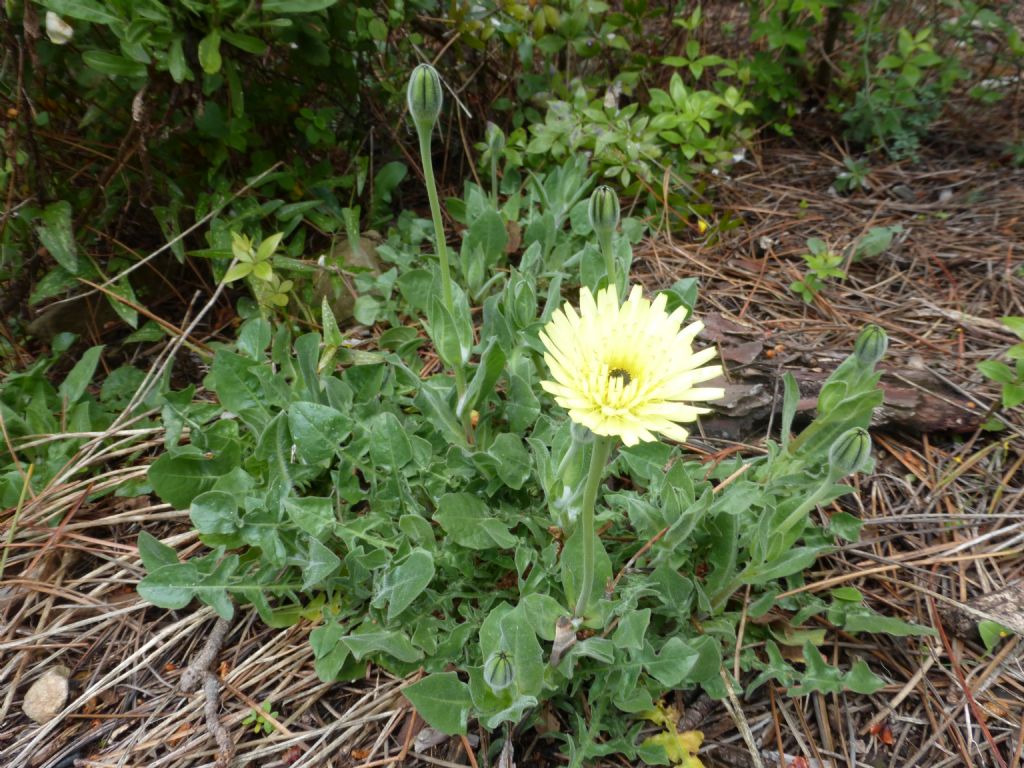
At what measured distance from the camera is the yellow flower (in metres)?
1.18

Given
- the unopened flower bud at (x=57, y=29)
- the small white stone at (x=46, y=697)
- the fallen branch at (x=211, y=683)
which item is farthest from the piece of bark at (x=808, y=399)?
the unopened flower bud at (x=57, y=29)

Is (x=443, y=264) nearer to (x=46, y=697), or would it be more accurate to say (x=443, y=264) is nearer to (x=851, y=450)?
(x=851, y=450)

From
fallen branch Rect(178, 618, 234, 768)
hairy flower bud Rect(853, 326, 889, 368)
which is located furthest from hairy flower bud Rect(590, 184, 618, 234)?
fallen branch Rect(178, 618, 234, 768)

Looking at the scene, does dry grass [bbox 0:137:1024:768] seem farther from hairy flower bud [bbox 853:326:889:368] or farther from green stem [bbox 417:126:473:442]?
green stem [bbox 417:126:473:442]

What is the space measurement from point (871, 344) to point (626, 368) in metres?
0.74

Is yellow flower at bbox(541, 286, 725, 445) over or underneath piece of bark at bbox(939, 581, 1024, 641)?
over

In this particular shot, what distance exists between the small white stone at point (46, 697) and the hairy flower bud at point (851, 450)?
2109 millimetres

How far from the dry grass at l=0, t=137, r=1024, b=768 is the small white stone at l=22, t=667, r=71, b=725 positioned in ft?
0.12

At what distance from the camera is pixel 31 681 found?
1.90 metres

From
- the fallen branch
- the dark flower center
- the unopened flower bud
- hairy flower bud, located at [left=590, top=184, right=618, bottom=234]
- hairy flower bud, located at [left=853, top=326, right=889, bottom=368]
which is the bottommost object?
the fallen branch

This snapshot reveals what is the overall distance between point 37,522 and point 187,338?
83cm

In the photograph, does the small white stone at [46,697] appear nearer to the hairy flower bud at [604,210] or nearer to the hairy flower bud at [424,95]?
the hairy flower bud at [424,95]

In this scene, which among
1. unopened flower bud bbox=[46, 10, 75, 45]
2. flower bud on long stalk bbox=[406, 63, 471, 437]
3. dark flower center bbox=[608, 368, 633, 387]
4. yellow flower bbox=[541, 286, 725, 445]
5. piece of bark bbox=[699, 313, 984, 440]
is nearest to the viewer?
yellow flower bbox=[541, 286, 725, 445]

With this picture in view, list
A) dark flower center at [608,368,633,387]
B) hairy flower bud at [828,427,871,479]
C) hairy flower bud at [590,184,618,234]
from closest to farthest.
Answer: dark flower center at [608,368,633,387]
hairy flower bud at [828,427,871,479]
hairy flower bud at [590,184,618,234]
